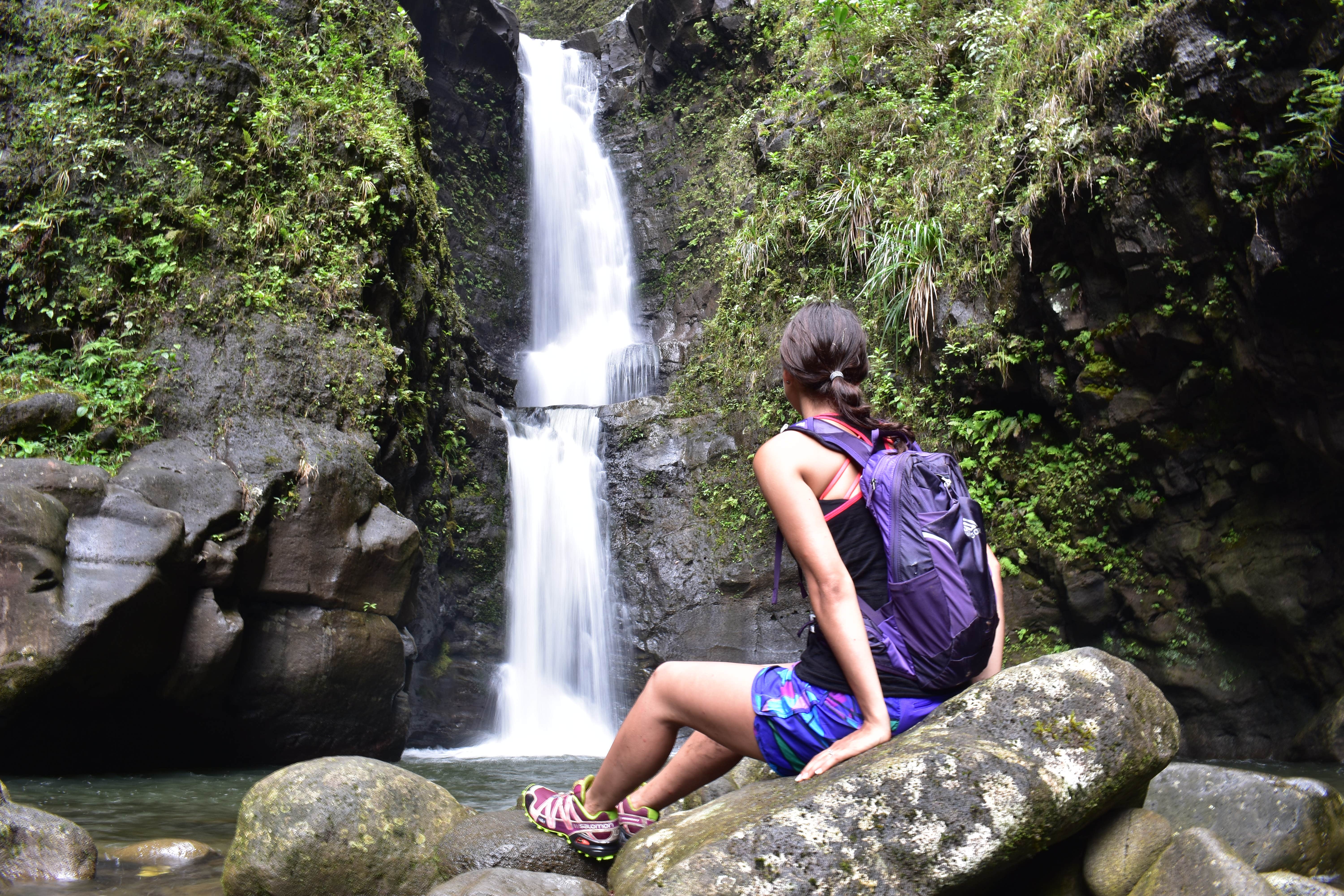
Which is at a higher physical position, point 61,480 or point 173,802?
point 61,480

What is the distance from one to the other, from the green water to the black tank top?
2.68m

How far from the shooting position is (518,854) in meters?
3.10

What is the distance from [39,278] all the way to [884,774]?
867cm

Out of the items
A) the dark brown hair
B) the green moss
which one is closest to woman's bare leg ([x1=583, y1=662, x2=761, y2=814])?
the dark brown hair

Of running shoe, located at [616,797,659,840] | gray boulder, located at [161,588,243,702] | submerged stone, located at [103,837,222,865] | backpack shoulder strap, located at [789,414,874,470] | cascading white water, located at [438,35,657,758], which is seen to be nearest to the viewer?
backpack shoulder strap, located at [789,414,874,470]

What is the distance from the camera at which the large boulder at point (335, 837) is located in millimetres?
3102

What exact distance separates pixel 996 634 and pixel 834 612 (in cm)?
53

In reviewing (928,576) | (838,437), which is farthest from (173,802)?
(928,576)

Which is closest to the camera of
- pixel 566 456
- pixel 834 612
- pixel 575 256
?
pixel 834 612

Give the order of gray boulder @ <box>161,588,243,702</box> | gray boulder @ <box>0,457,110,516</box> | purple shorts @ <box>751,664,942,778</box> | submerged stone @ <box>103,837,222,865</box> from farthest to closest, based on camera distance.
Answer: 1. gray boulder @ <box>161,588,243,702</box>
2. gray boulder @ <box>0,457,110,516</box>
3. submerged stone @ <box>103,837,222,865</box>
4. purple shorts @ <box>751,664,942,778</box>

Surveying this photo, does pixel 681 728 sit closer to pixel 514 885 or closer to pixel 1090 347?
pixel 514 885

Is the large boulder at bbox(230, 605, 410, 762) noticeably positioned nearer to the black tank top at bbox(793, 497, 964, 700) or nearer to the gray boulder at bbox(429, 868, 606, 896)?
the gray boulder at bbox(429, 868, 606, 896)

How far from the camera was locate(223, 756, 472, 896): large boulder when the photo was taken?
10.2 ft

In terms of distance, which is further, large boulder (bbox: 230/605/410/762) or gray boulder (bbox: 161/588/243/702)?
large boulder (bbox: 230/605/410/762)
